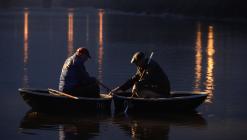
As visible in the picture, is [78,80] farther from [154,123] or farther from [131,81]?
[154,123]

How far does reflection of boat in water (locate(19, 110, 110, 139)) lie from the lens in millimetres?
19484

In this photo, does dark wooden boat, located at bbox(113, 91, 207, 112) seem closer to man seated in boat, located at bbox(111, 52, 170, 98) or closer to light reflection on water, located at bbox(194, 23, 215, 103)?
man seated in boat, located at bbox(111, 52, 170, 98)

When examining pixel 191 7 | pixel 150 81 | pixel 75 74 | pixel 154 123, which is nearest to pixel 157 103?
pixel 150 81

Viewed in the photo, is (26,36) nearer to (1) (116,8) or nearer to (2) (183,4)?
(2) (183,4)

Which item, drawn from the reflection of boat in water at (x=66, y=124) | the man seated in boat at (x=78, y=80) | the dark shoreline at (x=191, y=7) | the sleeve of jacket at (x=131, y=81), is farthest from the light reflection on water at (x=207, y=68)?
Result: the dark shoreline at (x=191, y=7)

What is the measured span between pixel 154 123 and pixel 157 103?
89cm

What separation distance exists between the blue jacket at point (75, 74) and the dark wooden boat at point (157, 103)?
93 centimetres

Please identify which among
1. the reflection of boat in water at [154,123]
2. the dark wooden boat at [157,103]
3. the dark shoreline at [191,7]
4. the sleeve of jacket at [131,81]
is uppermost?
the dark shoreline at [191,7]

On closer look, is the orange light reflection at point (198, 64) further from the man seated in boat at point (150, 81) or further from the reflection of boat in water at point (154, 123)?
the reflection of boat in water at point (154, 123)

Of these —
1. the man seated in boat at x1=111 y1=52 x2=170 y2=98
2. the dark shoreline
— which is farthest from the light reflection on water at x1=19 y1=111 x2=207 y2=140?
the dark shoreline

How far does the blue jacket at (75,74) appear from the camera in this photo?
21.7 metres

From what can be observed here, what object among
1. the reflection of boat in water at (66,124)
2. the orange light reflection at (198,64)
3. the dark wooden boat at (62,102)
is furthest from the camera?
the orange light reflection at (198,64)

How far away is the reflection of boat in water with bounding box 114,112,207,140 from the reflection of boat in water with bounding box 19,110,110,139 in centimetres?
63

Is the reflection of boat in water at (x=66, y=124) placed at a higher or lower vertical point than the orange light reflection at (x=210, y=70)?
lower
